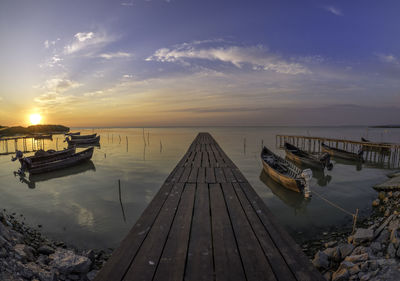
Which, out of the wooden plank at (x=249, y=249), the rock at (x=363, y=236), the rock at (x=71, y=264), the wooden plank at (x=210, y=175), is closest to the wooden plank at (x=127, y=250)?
the wooden plank at (x=249, y=249)

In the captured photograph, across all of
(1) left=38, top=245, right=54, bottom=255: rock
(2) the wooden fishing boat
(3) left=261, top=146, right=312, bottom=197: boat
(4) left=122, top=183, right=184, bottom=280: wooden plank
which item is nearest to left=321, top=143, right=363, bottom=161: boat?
(3) left=261, top=146, right=312, bottom=197: boat

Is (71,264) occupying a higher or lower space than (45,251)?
higher

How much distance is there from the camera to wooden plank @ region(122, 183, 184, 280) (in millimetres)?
2660

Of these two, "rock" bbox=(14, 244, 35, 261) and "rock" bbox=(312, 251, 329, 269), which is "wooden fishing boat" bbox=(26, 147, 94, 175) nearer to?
"rock" bbox=(14, 244, 35, 261)

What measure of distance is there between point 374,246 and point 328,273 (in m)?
2.02

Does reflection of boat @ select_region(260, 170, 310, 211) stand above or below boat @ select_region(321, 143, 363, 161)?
below

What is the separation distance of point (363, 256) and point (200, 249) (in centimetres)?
493

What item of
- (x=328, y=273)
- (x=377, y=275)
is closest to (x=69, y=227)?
(x=328, y=273)

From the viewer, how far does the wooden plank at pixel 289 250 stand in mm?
2670

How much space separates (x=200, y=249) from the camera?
3248mm

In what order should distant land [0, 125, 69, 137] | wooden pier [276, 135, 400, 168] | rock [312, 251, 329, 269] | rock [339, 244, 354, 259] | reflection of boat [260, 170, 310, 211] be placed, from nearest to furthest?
1. rock [312, 251, 329, 269]
2. rock [339, 244, 354, 259]
3. reflection of boat [260, 170, 310, 211]
4. wooden pier [276, 135, 400, 168]
5. distant land [0, 125, 69, 137]

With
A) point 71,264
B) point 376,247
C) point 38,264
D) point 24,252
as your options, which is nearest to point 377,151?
point 376,247

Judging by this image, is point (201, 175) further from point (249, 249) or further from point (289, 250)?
point (289, 250)

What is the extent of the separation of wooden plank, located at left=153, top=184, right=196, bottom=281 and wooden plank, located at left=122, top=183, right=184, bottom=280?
9cm
